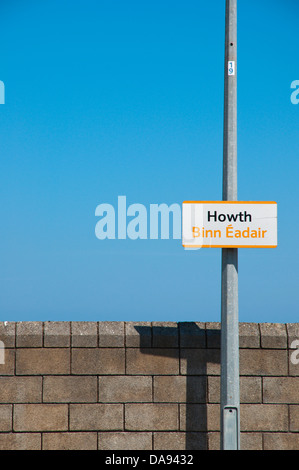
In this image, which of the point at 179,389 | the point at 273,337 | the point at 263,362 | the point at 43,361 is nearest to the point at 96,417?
the point at 43,361

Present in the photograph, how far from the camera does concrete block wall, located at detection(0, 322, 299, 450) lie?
7141 mm

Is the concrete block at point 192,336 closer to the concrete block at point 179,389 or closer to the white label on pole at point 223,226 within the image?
the concrete block at point 179,389

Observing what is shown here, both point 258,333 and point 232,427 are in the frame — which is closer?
point 232,427

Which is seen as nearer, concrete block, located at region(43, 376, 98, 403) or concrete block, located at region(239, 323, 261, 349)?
concrete block, located at region(43, 376, 98, 403)

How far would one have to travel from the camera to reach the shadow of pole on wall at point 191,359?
283 inches

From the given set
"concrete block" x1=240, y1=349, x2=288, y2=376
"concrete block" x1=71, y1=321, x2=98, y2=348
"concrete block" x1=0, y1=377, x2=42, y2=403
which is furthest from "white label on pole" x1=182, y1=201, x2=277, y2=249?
"concrete block" x1=0, y1=377, x2=42, y2=403

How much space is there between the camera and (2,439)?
7121 mm

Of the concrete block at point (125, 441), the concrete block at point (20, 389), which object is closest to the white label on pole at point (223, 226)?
the concrete block at point (125, 441)

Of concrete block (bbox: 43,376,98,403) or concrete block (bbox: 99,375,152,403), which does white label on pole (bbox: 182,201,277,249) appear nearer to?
concrete block (bbox: 99,375,152,403)

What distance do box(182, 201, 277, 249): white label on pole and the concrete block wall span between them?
4.94 ft
